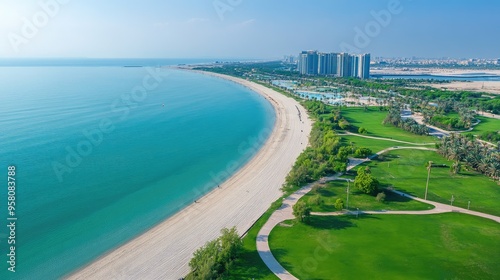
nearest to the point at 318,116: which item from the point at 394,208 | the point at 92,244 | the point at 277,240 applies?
the point at 394,208

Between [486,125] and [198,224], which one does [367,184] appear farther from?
[486,125]

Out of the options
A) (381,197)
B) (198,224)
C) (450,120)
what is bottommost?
(198,224)

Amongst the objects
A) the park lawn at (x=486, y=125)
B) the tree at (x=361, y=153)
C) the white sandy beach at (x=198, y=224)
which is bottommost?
the white sandy beach at (x=198, y=224)

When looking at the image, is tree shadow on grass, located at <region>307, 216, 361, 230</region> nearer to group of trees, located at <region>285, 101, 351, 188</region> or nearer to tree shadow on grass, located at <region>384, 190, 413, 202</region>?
tree shadow on grass, located at <region>384, 190, 413, 202</region>

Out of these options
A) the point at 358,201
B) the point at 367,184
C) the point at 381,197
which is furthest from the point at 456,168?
the point at 358,201

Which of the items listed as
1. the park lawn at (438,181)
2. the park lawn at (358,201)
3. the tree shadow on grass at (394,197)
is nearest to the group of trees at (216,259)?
the park lawn at (358,201)

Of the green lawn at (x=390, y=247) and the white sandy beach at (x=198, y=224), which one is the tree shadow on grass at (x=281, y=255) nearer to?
the green lawn at (x=390, y=247)
